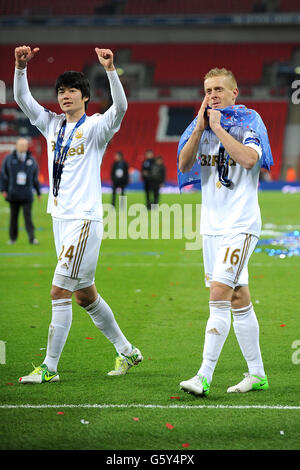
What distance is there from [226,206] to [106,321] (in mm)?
1396

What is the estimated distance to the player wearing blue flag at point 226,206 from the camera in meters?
5.18

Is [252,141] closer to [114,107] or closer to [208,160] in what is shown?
[208,160]

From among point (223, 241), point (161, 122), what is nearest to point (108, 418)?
point (223, 241)

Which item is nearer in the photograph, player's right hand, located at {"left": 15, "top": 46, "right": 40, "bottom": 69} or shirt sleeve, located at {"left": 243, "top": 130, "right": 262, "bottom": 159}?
shirt sleeve, located at {"left": 243, "top": 130, "right": 262, "bottom": 159}

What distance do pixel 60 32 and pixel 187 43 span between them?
342 inches

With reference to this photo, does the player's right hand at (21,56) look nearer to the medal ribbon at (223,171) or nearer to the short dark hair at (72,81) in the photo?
the short dark hair at (72,81)

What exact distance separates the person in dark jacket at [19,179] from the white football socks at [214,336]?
11.0m

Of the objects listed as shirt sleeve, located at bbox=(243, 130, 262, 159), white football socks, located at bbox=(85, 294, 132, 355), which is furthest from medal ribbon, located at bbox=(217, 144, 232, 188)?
white football socks, located at bbox=(85, 294, 132, 355)

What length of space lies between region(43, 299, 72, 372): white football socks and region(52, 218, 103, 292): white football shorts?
133 millimetres

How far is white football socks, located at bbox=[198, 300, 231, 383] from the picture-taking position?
5203 millimetres

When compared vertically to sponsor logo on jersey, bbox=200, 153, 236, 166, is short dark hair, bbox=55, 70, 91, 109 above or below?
above

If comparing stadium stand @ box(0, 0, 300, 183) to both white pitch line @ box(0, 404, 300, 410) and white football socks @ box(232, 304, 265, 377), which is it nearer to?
white football socks @ box(232, 304, 265, 377)

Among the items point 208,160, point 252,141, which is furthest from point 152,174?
point 252,141

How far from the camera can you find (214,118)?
511 centimetres
